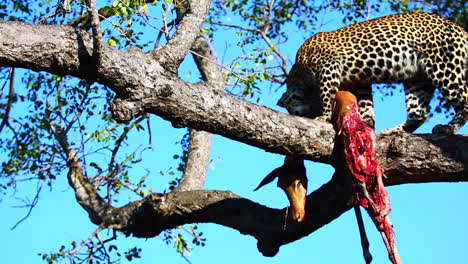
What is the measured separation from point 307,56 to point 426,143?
6.66 ft

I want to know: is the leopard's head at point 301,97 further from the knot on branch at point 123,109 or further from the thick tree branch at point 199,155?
the knot on branch at point 123,109

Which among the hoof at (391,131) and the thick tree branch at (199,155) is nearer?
the hoof at (391,131)

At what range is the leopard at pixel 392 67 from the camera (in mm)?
6742

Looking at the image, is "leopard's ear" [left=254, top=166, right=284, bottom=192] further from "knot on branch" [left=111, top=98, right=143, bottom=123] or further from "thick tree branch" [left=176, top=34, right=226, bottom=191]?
"thick tree branch" [left=176, top=34, right=226, bottom=191]

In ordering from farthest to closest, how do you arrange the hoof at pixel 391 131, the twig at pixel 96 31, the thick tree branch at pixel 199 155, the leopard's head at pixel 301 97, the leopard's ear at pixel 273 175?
1. the thick tree branch at pixel 199 155
2. the leopard's head at pixel 301 97
3. the hoof at pixel 391 131
4. the leopard's ear at pixel 273 175
5. the twig at pixel 96 31

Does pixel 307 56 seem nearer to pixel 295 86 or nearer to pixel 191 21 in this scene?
pixel 295 86

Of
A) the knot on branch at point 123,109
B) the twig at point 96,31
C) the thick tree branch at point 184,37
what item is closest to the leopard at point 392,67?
the thick tree branch at point 184,37

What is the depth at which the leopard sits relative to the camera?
6742 mm

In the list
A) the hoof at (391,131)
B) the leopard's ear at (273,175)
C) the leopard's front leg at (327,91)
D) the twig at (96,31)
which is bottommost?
the leopard's ear at (273,175)

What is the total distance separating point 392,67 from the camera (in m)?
6.87

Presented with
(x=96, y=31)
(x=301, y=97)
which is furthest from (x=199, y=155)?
(x=96, y=31)

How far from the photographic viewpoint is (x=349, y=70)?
23.0 ft

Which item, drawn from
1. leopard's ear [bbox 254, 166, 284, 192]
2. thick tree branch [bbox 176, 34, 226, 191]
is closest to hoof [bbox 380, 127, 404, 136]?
leopard's ear [bbox 254, 166, 284, 192]

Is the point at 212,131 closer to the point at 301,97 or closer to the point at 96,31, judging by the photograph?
the point at 96,31
